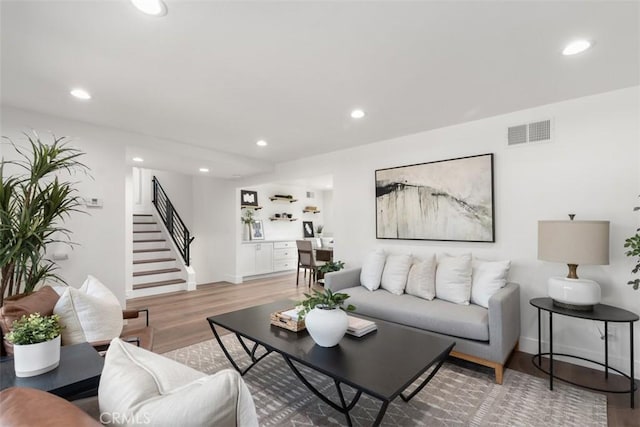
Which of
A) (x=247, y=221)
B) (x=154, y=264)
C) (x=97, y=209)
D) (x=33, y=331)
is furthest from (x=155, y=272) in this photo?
(x=33, y=331)

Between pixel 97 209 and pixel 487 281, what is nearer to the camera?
pixel 487 281

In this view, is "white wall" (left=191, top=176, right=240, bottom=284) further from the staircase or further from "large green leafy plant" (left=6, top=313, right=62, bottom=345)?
"large green leafy plant" (left=6, top=313, right=62, bottom=345)

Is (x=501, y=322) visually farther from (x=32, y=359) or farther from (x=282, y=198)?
(x=282, y=198)

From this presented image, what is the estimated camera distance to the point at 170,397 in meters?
0.67

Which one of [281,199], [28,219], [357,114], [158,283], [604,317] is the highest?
[357,114]

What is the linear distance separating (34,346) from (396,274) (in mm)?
2990

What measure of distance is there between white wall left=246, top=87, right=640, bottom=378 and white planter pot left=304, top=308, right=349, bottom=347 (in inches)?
81.7

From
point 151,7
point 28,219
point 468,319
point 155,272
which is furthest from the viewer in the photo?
point 155,272

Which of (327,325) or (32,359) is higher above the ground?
(32,359)

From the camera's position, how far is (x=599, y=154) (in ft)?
8.57

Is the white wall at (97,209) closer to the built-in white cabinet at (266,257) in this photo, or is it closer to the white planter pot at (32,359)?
the white planter pot at (32,359)

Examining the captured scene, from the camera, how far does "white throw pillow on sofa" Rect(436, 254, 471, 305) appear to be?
2906 mm

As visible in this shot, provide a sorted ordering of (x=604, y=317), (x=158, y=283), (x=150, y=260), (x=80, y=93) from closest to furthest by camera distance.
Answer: (x=604, y=317) < (x=80, y=93) < (x=158, y=283) < (x=150, y=260)

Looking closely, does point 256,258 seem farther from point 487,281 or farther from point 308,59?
point 308,59
